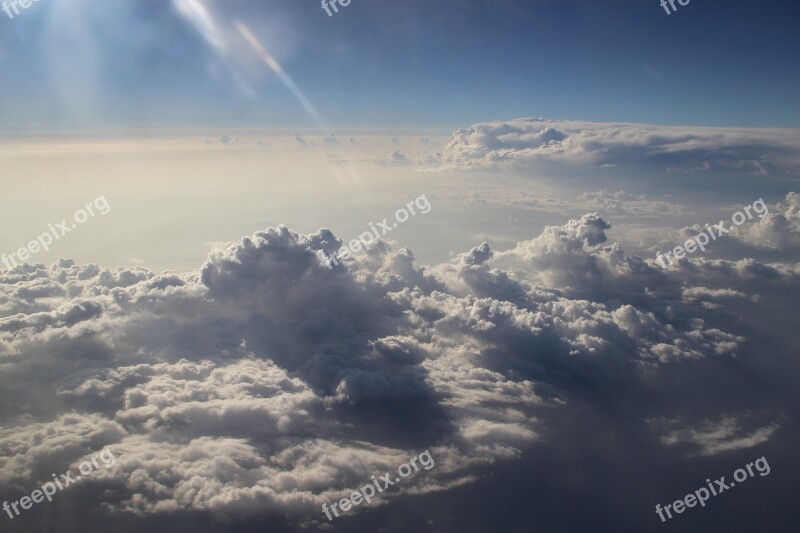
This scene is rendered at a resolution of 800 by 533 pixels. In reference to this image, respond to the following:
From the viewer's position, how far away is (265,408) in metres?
85.6

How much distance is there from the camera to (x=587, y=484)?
273 ft

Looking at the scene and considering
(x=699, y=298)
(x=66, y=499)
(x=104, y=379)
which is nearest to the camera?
(x=66, y=499)

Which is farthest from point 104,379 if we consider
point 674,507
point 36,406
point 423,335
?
point 674,507

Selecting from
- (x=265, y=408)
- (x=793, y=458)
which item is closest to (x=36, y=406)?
(x=265, y=408)

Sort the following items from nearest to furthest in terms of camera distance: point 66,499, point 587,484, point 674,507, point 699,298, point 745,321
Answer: point 66,499
point 674,507
point 587,484
point 745,321
point 699,298

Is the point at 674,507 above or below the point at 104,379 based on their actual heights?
below

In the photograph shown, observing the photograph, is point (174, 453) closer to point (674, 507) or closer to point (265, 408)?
point (265, 408)

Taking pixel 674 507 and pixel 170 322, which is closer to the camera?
pixel 674 507

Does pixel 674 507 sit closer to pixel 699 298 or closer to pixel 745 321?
pixel 745 321

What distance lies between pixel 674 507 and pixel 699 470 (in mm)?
13414

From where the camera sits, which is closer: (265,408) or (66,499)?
(66,499)

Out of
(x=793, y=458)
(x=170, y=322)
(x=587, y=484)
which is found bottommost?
(x=793, y=458)

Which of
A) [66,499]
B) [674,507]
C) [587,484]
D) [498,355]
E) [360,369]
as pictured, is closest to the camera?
[66,499]

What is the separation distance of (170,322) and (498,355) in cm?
8190
